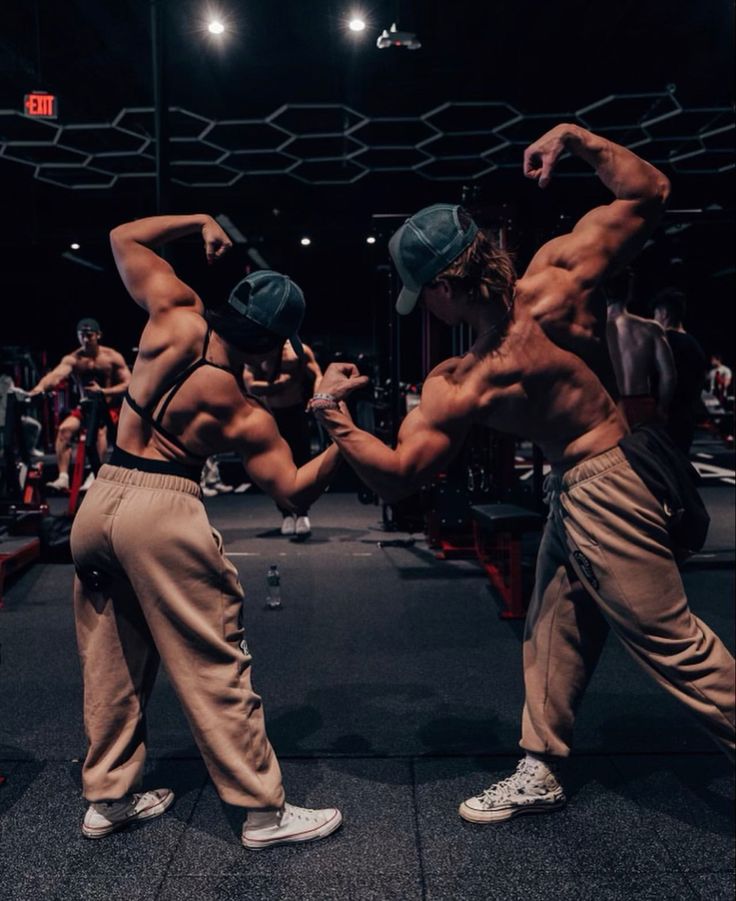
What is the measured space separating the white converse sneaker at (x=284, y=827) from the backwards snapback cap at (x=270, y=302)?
1272 millimetres

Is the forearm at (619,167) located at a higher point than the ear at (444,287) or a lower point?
higher

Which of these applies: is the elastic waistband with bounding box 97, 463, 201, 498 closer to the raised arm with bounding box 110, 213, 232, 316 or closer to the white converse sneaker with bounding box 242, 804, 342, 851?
the raised arm with bounding box 110, 213, 232, 316

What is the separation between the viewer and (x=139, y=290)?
7.18ft

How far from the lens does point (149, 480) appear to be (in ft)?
6.74

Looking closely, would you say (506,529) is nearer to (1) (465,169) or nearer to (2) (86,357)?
(2) (86,357)

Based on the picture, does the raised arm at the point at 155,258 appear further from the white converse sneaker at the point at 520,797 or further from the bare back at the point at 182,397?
the white converse sneaker at the point at 520,797

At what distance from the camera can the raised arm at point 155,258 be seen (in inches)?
84.7

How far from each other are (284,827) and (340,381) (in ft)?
3.92

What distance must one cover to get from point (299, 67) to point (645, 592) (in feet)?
25.7

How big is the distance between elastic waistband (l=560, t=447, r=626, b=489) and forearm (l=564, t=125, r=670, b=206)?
25.6 inches

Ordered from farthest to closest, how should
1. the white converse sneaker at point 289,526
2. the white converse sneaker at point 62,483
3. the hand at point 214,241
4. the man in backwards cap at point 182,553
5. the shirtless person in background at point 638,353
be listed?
the white converse sneaker at point 62,483 → the white converse sneaker at point 289,526 → the shirtless person in background at point 638,353 → the hand at point 214,241 → the man in backwards cap at point 182,553

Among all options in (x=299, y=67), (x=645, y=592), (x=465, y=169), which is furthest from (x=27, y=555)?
(x=465, y=169)

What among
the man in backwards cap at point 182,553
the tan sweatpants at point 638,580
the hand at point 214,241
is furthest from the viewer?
the hand at point 214,241

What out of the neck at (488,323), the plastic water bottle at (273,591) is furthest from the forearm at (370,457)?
the plastic water bottle at (273,591)
